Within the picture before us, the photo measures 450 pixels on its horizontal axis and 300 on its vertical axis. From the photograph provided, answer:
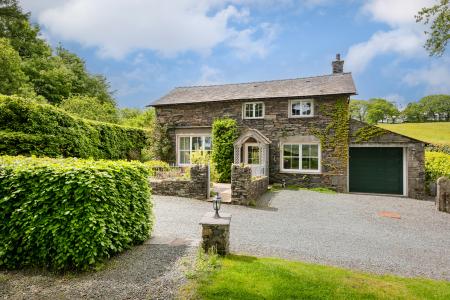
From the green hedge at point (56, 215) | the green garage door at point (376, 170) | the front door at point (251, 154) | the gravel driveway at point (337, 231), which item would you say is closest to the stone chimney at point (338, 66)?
the green garage door at point (376, 170)

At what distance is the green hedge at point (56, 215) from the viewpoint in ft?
13.7

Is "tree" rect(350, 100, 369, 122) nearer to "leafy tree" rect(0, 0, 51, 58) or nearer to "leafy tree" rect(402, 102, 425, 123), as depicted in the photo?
"leafy tree" rect(402, 102, 425, 123)

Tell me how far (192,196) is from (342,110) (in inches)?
387

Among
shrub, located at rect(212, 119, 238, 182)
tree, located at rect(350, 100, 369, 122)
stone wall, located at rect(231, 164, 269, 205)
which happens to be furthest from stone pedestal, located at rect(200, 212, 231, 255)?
tree, located at rect(350, 100, 369, 122)

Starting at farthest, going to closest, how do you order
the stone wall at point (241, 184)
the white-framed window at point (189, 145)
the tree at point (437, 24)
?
the white-framed window at point (189, 145) < the stone wall at point (241, 184) < the tree at point (437, 24)

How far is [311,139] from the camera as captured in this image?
1572cm

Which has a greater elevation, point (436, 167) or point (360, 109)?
point (360, 109)

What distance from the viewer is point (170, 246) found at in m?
5.36

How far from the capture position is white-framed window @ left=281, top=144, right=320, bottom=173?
51.6 feet

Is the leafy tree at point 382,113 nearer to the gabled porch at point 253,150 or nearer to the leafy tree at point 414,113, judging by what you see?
the leafy tree at point 414,113

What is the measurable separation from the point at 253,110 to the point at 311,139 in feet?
13.3

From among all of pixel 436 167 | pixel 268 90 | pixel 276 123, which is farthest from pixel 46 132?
pixel 436 167

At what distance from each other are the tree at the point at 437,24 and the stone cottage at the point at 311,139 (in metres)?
3.92

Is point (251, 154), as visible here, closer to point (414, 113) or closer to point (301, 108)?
point (301, 108)
